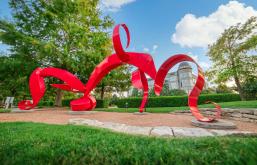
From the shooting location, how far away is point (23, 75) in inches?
627

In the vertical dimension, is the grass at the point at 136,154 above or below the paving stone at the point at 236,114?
above

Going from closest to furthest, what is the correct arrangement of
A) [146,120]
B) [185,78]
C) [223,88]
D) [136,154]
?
[136,154] < [146,120] < [223,88] < [185,78]

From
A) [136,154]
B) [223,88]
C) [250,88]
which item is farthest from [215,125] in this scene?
[223,88]

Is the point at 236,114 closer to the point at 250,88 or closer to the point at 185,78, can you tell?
the point at 250,88

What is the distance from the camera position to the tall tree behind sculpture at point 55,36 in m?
15.0

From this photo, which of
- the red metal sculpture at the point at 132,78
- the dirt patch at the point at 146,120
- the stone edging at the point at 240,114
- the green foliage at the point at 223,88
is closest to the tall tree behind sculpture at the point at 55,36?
the red metal sculpture at the point at 132,78

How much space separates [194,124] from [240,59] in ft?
63.6

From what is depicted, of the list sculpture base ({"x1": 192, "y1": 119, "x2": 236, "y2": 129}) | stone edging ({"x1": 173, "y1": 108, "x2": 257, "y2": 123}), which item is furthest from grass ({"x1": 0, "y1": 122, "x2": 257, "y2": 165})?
stone edging ({"x1": 173, "y1": 108, "x2": 257, "y2": 123})

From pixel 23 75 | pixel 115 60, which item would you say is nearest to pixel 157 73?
pixel 115 60

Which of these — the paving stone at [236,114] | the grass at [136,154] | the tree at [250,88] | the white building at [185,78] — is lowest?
the paving stone at [236,114]

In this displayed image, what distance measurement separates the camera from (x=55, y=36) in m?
16.1

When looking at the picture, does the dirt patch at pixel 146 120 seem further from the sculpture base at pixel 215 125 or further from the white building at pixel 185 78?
the white building at pixel 185 78

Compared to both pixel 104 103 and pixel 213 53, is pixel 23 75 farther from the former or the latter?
pixel 213 53

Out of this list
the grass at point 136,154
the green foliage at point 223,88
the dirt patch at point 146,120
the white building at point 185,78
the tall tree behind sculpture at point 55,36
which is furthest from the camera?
the white building at point 185,78
